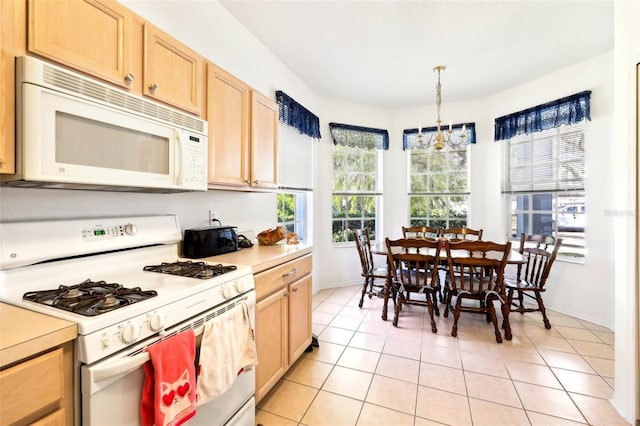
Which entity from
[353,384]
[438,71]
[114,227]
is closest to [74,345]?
[114,227]

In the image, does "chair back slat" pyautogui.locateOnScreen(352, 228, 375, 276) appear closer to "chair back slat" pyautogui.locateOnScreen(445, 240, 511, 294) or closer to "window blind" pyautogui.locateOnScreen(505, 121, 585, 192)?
"chair back slat" pyautogui.locateOnScreen(445, 240, 511, 294)

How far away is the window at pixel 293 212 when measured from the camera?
3.38 meters

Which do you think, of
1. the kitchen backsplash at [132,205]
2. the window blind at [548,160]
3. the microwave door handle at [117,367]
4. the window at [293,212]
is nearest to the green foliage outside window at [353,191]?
the window at [293,212]

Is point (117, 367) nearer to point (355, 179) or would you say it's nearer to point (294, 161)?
point (294, 161)

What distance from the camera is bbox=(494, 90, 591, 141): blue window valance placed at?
10.3 feet

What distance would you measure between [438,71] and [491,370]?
3028mm

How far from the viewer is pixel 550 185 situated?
3494mm

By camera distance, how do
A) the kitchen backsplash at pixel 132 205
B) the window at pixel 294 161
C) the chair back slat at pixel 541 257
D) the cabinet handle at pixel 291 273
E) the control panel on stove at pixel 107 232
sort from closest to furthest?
1. the kitchen backsplash at pixel 132 205
2. the control panel on stove at pixel 107 232
3. the cabinet handle at pixel 291 273
4. the chair back slat at pixel 541 257
5. the window at pixel 294 161

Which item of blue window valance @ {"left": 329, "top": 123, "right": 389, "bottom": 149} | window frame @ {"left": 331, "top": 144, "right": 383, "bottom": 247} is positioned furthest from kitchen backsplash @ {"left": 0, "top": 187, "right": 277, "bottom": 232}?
blue window valance @ {"left": 329, "top": 123, "right": 389, "bottom": 149}

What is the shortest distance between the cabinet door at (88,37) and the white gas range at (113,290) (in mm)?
662

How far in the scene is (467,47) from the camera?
2.87m

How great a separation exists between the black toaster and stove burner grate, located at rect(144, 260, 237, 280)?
0.20 m

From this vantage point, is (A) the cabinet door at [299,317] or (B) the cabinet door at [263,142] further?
(B) the cabinet door at [263,142]

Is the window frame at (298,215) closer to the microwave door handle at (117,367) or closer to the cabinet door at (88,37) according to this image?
the cabinet door at (88,37)
